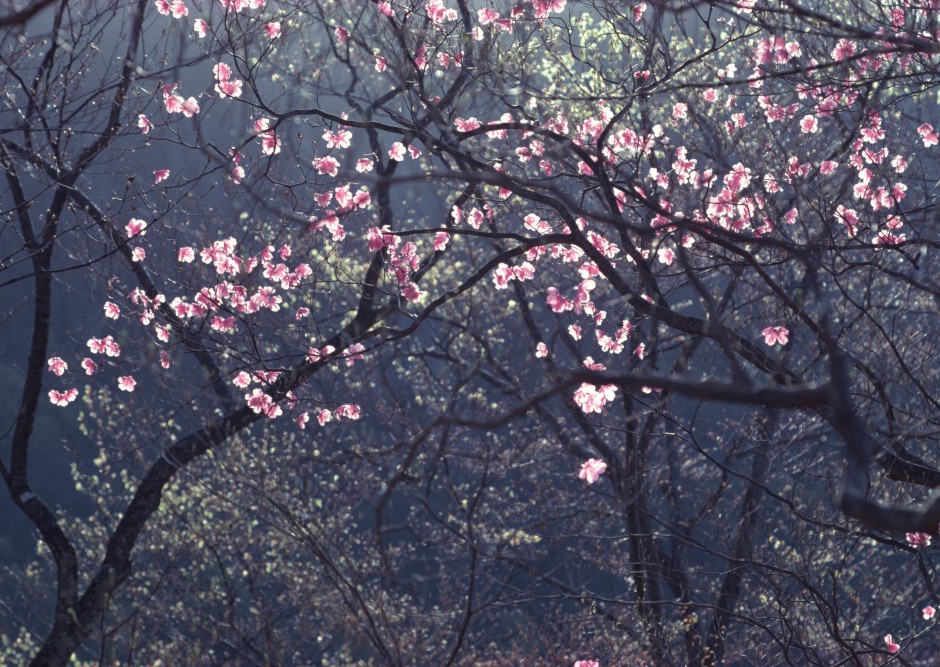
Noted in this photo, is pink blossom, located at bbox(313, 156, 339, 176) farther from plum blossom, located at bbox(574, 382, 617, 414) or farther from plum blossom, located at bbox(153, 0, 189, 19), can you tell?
plum blossom, located at bbox(574, 382, 617, 414)

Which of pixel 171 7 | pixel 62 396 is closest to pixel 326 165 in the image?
pixel 171 7

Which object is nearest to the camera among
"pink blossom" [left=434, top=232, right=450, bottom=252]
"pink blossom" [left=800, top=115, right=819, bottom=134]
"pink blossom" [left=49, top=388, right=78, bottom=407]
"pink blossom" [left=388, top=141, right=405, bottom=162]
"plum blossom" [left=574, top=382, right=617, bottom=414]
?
"plum blossom" [left=574, top=382, right=617, bottom=414]

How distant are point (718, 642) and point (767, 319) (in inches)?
104

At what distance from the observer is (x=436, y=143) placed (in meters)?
4.77

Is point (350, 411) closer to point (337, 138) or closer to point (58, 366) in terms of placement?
point (337, 138)

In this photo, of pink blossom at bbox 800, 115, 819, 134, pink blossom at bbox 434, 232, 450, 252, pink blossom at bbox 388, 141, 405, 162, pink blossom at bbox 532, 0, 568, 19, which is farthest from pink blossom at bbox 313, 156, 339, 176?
pink blossom at bbox 800, 115, 819, 134

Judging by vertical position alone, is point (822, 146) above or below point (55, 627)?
above

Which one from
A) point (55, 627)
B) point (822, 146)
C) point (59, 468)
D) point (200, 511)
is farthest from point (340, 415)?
point (59, 468)

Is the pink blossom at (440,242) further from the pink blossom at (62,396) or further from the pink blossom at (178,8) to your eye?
the pink blossom at (62,396)

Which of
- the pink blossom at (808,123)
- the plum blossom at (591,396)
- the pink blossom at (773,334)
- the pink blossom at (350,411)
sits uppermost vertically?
the pink blossom at (808,123)

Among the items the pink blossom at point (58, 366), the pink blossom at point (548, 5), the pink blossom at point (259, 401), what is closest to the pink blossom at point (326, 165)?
the pink blossom at point (259, 401)

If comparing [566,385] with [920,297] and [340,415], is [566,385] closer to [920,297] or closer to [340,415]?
[340,415]

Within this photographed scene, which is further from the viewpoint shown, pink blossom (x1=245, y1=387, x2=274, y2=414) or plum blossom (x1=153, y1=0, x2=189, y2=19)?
plum blossom (x1=153, y1=0, x2=189, y2=19)

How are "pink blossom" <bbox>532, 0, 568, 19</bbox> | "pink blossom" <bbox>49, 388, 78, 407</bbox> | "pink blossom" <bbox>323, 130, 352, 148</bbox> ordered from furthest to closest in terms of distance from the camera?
1. "pink blossom" <bbox>49, 388, 78, 407</bbox>
2. "pink blossom" <bbox>323, 130, 352, 148</bbox>
3. "pink blossom" <bbox>532, 0, 568, 19</bbox>
